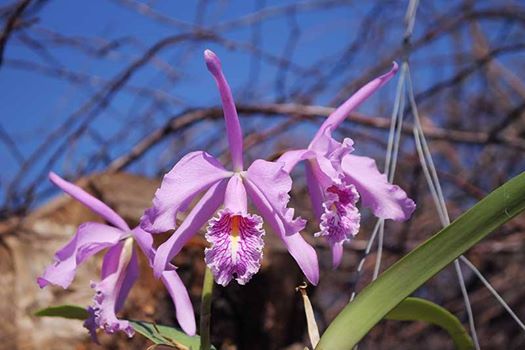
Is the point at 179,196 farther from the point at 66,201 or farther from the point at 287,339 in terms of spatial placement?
the point at 66,201

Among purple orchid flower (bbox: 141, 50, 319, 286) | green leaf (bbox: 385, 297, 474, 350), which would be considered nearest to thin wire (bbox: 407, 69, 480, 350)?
green leaf (bbox: 385, 297, 474, 350)

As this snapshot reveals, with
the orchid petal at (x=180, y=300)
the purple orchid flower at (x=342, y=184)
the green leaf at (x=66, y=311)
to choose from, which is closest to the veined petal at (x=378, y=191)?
the purple orchid flower at (x=342, y=184)

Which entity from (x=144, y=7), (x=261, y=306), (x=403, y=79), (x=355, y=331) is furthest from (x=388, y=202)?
(x=144, y=7)

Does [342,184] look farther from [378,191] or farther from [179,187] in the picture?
[179,187]

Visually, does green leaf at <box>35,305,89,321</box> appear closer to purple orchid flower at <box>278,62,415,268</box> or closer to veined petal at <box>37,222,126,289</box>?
veined petal at <box>37,222,126,289</box>

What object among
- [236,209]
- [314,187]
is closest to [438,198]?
[314,187]

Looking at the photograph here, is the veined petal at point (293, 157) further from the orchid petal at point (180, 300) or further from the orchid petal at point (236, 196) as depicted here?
the orchid petal at point (180, 300)
